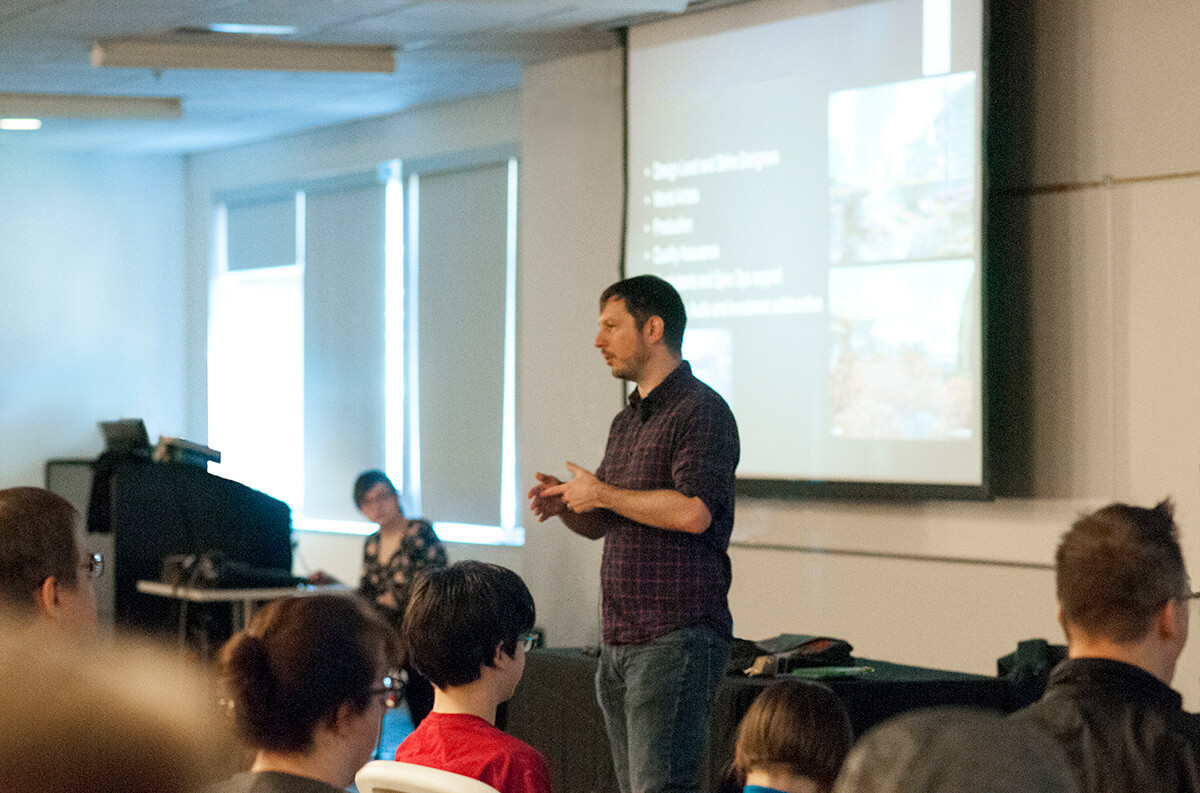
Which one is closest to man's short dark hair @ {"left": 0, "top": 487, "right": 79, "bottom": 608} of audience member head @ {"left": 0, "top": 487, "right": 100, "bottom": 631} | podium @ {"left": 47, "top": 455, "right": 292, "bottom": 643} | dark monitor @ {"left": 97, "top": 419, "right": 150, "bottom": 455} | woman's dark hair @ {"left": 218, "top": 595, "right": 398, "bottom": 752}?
audience member head @ {"left": 0, "top": 487, "right": 100, "bottom": 631}

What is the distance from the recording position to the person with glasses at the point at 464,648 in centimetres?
199

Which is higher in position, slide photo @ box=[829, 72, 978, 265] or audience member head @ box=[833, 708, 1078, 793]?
slide photo @ box=[829, 72, 978, 265]

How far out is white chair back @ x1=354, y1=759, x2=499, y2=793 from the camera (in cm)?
174

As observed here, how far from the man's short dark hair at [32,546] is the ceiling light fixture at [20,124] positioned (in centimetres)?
616

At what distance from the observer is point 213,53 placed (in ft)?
19.4

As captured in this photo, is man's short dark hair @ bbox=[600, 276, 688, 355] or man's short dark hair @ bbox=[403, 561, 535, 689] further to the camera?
man's short dark hair @ bbox=[600, 276, 688, 355]

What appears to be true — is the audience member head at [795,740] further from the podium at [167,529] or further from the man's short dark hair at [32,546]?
the podium at [167,529]

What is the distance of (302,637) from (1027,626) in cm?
348

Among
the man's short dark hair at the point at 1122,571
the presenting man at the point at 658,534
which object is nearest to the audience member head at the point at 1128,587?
the man's short dark hair at the point at 1122,571

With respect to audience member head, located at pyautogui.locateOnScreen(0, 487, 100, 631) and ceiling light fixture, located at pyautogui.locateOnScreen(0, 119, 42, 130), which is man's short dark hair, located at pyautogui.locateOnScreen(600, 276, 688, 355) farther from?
ceiling light fixture, located at pyautogui.locateOnScreen(0, 119, 42, 130)

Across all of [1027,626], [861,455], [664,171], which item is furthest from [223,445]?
[1027,626]

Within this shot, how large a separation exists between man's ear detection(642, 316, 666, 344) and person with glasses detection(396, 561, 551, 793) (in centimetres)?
99

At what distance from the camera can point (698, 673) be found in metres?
2.82

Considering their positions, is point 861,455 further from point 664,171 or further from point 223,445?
point 223,445
